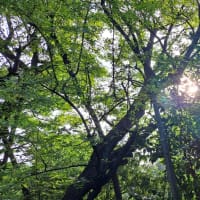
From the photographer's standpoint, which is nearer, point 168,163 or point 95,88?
point 168,163

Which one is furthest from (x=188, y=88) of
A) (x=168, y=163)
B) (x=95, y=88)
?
(x=95, y=88)

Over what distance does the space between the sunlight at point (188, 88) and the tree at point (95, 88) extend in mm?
61

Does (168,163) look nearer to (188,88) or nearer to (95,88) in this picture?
(188,88)

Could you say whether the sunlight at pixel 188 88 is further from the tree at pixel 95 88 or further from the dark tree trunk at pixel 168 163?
the dark tree trunk at pixel 168 163

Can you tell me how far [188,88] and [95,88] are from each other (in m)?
2.48

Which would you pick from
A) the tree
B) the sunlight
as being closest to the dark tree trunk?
the tree

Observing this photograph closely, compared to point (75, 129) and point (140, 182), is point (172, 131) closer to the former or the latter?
point (140, 182)

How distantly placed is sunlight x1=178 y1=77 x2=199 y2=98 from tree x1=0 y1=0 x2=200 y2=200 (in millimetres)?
61

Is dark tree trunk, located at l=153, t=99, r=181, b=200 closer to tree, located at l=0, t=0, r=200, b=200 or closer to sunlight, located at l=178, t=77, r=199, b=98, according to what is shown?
tree, located at l=0, t=0, r=200, b=200

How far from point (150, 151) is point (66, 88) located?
2242 mm

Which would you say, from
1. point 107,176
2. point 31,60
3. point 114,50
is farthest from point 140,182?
point 31,60

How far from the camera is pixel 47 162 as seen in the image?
576cm

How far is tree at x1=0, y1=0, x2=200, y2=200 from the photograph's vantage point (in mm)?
3689

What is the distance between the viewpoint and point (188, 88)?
325 centimetres
